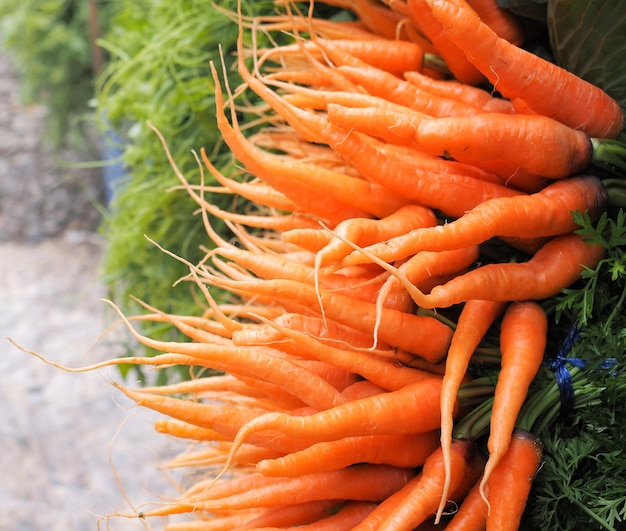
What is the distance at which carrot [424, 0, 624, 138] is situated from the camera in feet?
2.23

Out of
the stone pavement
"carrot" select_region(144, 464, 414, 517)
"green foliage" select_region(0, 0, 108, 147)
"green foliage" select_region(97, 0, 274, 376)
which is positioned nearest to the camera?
"carrot" select_region(144, 464, 414, 517)

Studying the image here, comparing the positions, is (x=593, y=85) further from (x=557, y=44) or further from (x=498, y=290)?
(x=498, y=290)

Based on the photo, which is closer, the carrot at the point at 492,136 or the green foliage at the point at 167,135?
the carrot at the point at 492,136

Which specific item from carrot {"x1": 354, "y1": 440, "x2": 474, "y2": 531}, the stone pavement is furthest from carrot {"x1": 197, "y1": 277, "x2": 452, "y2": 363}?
the stone pavement

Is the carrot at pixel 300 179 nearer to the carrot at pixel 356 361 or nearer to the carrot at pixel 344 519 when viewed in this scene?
the carrot at pixel 356 361

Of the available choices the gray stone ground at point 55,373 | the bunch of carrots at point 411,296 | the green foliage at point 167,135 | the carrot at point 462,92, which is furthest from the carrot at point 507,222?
the green foliage at point 167,135

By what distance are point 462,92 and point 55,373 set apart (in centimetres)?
172

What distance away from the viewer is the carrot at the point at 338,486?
2.41 feet

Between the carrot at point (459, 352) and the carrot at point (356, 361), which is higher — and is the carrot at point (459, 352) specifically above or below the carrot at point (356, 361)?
above

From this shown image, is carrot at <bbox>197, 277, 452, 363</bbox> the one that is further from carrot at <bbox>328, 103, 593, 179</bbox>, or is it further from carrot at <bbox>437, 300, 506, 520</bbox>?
carrot at <bbox>328, 103, 593, 179</bbox>

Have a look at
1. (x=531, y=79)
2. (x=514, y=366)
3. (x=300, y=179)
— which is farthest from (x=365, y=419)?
(x=531, y=79)

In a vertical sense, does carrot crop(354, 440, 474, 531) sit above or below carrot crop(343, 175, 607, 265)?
below

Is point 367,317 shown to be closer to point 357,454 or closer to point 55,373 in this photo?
point 357,454

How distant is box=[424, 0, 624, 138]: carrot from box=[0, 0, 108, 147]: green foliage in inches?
86.7
